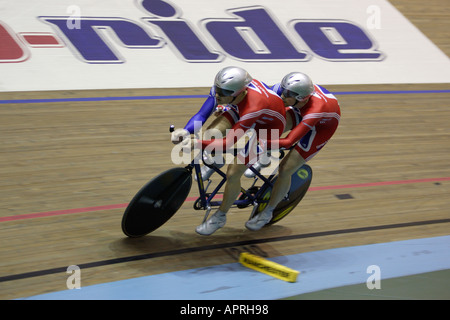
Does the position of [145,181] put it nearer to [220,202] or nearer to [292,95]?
[220,202]

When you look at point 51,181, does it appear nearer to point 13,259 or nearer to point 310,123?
point 13,259

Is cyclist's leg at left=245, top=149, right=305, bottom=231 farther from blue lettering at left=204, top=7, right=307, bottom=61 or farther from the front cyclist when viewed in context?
blue lettering at left=204, top=7, right=307, bottom=61

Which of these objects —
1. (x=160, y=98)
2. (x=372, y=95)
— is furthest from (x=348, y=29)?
(x=160, y=98)

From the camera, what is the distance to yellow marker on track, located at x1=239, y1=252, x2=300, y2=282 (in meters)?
3.35

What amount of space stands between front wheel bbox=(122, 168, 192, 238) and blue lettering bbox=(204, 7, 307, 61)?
11.8 feet

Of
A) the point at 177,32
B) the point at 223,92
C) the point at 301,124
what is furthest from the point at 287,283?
the point at 177,32

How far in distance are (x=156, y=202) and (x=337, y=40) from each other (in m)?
4.94

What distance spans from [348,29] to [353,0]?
886 mm

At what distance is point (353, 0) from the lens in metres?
8.56

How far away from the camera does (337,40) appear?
25.2ft

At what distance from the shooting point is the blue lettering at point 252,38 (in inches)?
276
